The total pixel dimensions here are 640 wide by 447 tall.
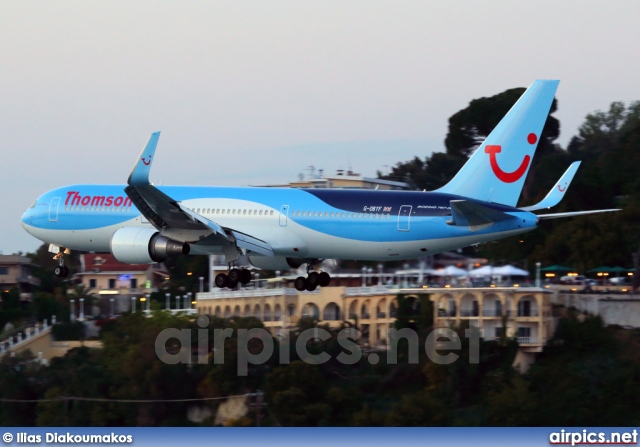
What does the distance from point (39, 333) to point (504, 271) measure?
49600 millimetres

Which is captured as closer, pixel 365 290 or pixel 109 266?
pixel 365 290

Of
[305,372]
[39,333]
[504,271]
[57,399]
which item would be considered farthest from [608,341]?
[39,333]

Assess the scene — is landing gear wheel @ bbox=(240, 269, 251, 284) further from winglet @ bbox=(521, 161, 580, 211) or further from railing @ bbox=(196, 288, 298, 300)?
railing @ bbox=(196, 288, 298, 300)

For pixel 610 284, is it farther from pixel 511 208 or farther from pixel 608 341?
pixel 511 208

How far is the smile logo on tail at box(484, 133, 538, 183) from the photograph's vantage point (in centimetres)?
5206

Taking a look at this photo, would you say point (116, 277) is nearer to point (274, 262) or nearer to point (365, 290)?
point (365, 290)

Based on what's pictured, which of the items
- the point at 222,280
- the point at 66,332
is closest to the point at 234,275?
the point at 222,280

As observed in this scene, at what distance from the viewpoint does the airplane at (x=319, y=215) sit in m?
50.9

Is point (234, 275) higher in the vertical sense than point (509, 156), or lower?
lower

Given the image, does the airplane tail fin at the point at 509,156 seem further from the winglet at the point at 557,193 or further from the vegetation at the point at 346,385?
the vegetation at the point at 346,385

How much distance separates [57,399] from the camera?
300 ft

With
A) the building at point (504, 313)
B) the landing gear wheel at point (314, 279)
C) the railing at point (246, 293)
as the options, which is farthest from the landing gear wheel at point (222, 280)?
the railing at point (246, 293)

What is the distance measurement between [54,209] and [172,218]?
7.28 metres

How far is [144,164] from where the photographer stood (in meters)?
49.8
